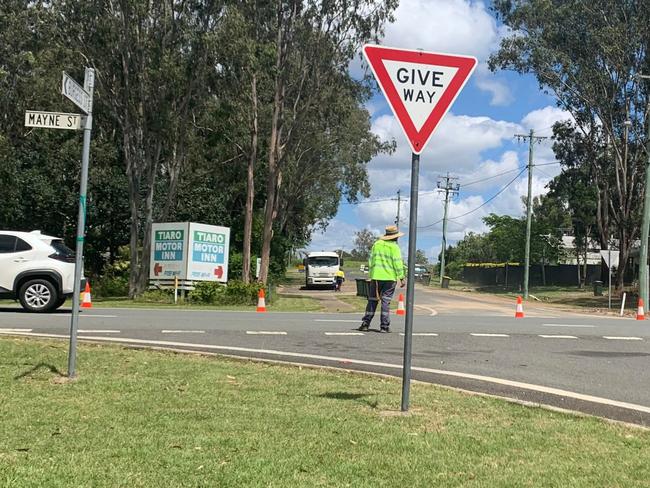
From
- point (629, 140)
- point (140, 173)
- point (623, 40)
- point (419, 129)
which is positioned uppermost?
point (623, 40)

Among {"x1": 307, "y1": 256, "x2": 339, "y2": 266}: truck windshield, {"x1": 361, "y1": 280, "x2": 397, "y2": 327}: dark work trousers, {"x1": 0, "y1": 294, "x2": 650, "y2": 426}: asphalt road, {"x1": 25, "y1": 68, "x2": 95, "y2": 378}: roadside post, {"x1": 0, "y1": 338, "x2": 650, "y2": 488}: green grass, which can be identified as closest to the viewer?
{"x1": 0, "y1": 338, "x2": 650, "y2": 488}: green grass

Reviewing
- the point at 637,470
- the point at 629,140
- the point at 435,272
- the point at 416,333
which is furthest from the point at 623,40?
the point at 435,272

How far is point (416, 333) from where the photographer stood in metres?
11.6

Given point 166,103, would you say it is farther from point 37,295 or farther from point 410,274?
point 410,274

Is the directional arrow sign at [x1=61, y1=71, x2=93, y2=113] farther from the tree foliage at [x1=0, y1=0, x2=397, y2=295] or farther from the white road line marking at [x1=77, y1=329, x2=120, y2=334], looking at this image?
the tree foliage at [x1=0, y1=0, x2=397, y2=295]

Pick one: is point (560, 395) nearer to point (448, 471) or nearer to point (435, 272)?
point (448, 471)

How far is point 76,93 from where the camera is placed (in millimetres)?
6395

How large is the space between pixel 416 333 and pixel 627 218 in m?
28.9

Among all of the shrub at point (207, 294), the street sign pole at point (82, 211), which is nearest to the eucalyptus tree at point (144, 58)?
the shrub at point (207, 294)

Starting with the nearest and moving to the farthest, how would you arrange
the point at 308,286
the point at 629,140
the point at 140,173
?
the point at 140,173, the point at 629,140, the point at 308,286

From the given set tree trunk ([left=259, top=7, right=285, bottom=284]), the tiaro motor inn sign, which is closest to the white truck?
tree trunk ([left=259, top=7, right=285, bottom=284])

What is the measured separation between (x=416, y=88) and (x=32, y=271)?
11241 millimetres

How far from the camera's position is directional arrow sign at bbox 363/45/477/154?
5.29 meters

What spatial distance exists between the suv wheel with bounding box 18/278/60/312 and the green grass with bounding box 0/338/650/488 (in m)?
7.56
